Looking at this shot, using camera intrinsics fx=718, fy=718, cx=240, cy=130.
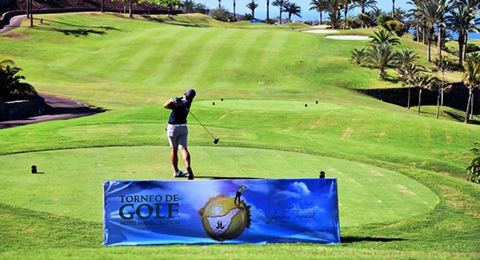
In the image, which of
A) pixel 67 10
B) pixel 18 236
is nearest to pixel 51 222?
pixel 18 236

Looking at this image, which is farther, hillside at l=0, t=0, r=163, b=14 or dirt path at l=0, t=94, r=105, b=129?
hillside at l=0, t=0, r=163, b=14

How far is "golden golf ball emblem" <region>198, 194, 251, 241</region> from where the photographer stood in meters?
12.9

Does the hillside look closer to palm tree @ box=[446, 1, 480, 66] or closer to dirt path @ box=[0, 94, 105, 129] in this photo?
palm tree @ box=[446, 1, 480, 66]

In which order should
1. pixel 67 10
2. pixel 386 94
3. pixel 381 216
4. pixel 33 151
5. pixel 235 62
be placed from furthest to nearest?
pixel 67 10
pixel 235 62
pixel 386 94
pixel 33 151
pixel 381 216

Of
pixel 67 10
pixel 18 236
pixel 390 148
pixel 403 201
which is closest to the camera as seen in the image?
pixel 18 236

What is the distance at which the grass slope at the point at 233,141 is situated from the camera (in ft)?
44.1

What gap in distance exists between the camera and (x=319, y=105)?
1740 inches

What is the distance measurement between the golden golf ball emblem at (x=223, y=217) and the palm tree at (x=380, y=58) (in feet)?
187

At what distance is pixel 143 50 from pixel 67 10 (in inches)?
1446

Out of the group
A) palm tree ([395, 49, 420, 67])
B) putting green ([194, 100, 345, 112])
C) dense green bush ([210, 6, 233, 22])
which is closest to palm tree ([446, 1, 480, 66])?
palm tree ([395, 49, 420, 67])

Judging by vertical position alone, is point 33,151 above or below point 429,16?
below

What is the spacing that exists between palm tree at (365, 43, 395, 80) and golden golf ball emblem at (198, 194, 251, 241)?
57.1m

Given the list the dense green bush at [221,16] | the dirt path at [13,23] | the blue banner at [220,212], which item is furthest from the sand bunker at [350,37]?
the dense green bush at [221,16]

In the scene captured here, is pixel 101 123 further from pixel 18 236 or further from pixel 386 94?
pixel 386 94
